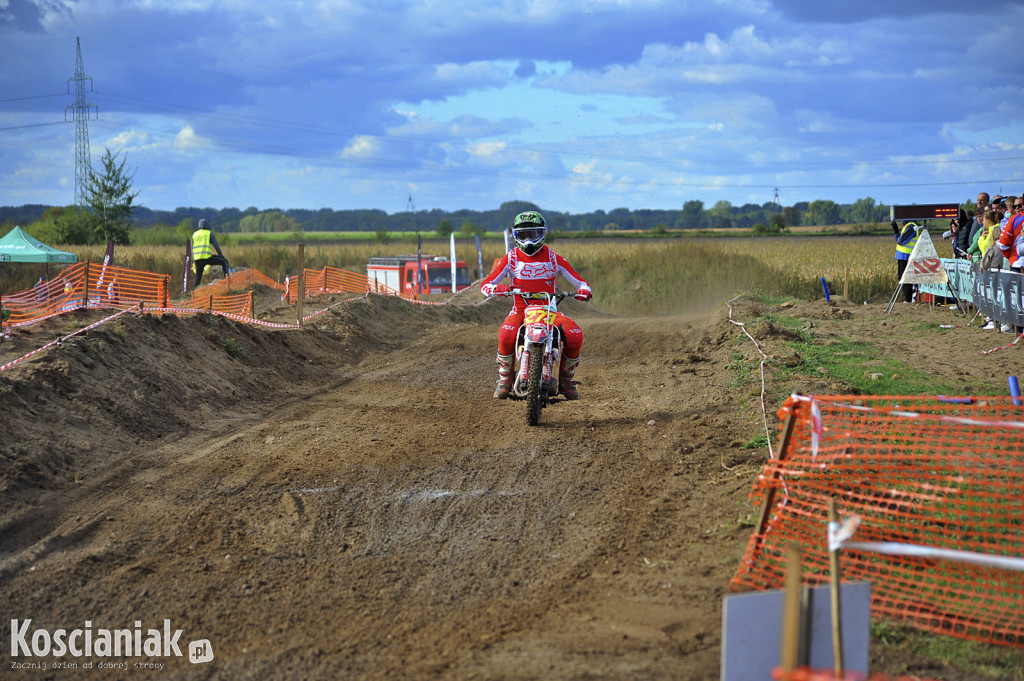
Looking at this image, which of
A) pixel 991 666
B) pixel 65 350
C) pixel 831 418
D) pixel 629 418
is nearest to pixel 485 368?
pixel 629 418

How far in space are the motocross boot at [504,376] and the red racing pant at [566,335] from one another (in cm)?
7

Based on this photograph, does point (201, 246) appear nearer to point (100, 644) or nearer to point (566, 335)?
point (566, 335)

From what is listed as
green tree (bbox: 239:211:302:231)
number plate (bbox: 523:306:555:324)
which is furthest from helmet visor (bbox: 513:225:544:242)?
green tree (bbox: 239:211:302:231)

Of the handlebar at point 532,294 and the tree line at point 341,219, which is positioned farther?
the tree line at point 341,219

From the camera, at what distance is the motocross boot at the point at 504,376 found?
30.6 ft

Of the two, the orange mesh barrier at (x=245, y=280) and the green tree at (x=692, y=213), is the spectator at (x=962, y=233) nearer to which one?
the orange mesh barrier at (x=245, y=280)

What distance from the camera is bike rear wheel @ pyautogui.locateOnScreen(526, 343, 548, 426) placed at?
8562 mm

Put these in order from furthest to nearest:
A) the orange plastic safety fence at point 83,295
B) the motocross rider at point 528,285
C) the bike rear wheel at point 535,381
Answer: the orange plastic safety fence at point 83,295, the motocross rider at point 528,285, the bike rear wheel at point 535,381

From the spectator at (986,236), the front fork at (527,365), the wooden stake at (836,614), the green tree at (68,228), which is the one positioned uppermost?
the green tree at (68,228)

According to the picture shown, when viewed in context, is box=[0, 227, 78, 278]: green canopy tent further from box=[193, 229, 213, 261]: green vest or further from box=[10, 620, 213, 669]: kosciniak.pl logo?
box=[10, 620, 213, 669]: kosciniak.pl logo

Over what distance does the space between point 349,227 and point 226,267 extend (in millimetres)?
102702

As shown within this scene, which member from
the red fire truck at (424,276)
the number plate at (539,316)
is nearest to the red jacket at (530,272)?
the number plate at (539,316)

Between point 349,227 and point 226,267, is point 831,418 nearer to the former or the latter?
point 226,267

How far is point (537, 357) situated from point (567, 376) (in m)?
0.86
